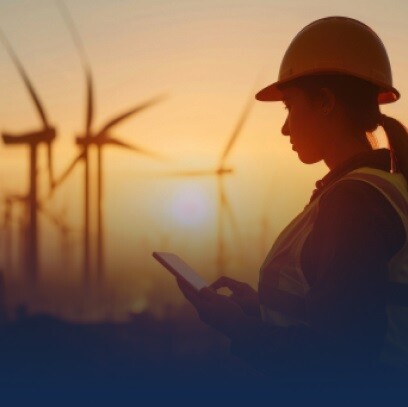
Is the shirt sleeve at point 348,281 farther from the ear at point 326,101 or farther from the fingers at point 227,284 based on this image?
the fingers at point 227,284

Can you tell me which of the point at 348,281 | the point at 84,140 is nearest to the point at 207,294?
the point at 348,281

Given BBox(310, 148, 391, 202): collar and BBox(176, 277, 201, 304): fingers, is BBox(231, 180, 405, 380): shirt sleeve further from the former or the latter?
BBox(176, 277, 201, 304): fingers

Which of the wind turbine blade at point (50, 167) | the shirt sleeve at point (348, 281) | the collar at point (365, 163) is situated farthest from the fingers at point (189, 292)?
the wind turbine blade at point (50, 167)

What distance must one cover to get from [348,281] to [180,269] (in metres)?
1.47

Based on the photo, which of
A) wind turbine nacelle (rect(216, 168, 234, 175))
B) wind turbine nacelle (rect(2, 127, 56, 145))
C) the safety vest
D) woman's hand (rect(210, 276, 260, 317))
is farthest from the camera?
wind turbine nacelle (rect(216, 168, 234, 175))

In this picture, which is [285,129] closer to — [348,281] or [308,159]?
[308,159]

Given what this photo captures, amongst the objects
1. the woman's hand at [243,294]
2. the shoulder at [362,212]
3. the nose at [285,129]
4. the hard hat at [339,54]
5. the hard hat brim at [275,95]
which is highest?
the hard hat at [339,54]

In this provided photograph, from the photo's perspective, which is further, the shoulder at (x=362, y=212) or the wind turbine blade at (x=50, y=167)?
the wind turbine blade at (x=50, y=167)

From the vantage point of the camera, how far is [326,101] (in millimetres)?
4281

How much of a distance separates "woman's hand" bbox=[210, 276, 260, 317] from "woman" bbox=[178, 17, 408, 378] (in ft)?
1.49

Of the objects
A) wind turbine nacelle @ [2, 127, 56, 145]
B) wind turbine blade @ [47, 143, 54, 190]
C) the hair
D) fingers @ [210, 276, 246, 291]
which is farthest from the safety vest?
wind turbine nacelle @ [2, 127, 56, 145]

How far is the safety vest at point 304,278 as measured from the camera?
146 inches

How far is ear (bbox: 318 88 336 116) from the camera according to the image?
4.25m

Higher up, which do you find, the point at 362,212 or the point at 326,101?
the point at 326,101
